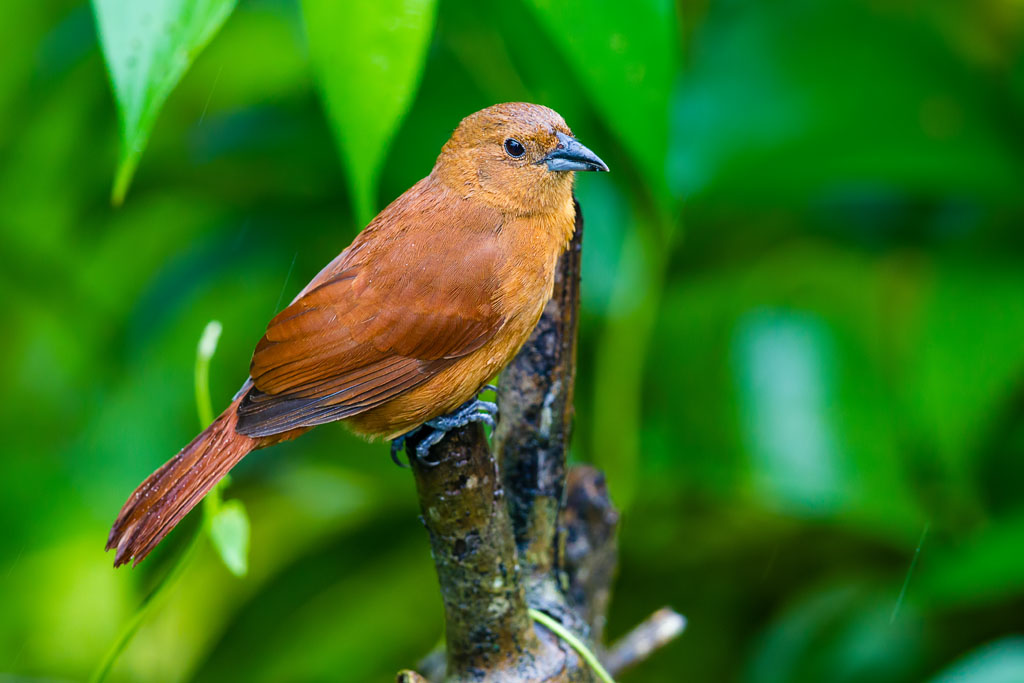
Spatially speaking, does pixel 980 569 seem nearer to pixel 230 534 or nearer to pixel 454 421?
pixel 454 421

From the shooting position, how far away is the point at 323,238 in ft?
10.5

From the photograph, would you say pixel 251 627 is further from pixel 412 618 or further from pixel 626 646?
pixel 626 646

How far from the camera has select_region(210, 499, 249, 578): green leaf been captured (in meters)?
1.85

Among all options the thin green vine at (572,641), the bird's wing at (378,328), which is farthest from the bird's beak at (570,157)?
the thin green vine at (572,641)

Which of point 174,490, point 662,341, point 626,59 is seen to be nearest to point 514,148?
point 626,59

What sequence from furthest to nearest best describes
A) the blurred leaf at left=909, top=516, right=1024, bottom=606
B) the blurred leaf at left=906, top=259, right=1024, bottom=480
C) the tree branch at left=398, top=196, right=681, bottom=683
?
the blurred leaf at left=906, top=259, right=1024, bottom=480
the blurred leaf at left=909, top=516, right=1024, bottom=606
the tree branch at left=398, top=196, right=681, bottom=683

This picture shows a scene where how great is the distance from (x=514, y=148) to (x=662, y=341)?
125cm

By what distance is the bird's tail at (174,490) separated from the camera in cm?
163

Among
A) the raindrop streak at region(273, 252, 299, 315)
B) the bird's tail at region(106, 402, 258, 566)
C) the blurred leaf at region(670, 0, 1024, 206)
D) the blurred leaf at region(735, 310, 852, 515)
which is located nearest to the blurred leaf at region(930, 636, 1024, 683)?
the blurred leaf at region(735, 310, 852, 515)

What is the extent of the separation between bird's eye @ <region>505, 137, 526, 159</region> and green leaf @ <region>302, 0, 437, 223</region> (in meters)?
0.38

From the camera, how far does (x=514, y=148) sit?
200 centimetres

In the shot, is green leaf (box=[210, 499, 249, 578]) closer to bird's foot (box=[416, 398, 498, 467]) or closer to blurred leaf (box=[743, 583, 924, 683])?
bird's foot (box=[416, 398, 498, 467])

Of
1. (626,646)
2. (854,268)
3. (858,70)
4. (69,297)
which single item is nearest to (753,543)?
(854,268)

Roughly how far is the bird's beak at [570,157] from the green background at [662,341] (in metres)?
0.85
